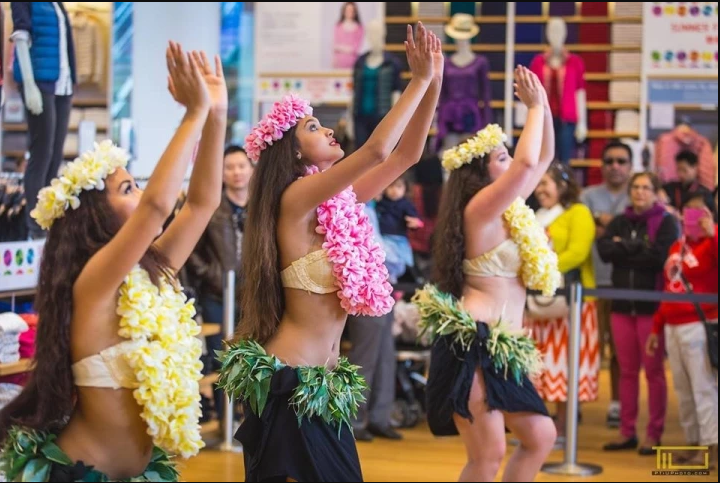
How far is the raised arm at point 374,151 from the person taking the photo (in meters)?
2.71

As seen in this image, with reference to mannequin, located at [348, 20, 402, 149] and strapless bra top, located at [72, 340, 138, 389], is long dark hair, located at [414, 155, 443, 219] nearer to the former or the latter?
mannequin, located at [348, 20, 402, 149]

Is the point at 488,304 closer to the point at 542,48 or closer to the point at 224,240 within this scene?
the point at 224,240

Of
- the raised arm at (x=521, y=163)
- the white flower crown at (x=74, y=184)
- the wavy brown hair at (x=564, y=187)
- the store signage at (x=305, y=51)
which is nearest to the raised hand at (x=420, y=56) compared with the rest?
the white flower crown at (x=74, y=184)

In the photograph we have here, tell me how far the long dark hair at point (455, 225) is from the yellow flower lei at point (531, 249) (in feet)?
0.55

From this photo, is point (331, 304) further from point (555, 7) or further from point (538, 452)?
point (555, 7)

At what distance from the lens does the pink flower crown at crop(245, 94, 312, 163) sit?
3.00m

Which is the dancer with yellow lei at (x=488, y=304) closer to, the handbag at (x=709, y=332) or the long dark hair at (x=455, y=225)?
the long dark hair at (x=455, y=225)

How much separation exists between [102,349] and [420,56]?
1.14m

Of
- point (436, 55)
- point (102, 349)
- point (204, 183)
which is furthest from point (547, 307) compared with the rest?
point (102, 349)

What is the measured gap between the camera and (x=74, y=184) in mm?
2416

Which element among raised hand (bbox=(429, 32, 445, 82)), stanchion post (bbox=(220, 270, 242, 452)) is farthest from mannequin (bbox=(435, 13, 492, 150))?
raised hand (bbox=(429, 32, 445, 82))

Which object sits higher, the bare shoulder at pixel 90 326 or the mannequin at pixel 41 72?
the mannequin at pixel 41 72

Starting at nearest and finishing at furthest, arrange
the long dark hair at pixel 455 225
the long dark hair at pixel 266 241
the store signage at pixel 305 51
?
the long dark hair at pixel 266 241 < the long dark hair at pixel 455 225 < the store signage at pixel 305 51

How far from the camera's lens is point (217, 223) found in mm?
5957
